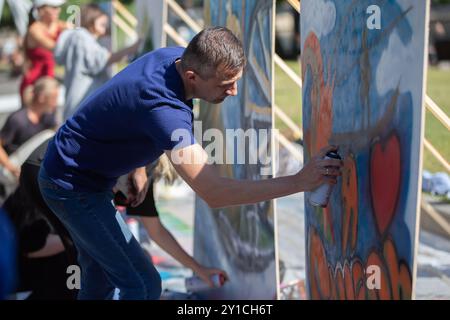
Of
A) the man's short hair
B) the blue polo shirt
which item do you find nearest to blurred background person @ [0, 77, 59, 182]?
the blue polo shirt

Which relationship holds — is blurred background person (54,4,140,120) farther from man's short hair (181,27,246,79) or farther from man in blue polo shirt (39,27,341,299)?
man's short hair (181,27,246,79)

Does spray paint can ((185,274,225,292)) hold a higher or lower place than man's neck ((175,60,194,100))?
lower

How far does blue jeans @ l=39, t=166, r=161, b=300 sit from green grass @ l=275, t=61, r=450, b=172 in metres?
4.28

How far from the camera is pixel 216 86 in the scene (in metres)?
3.17

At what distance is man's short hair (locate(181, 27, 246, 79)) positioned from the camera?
3102 millimetres

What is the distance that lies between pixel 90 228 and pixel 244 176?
1090 millimetres

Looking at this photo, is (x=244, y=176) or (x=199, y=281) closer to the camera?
(x=244, y=176)

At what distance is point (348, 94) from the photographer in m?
3.32

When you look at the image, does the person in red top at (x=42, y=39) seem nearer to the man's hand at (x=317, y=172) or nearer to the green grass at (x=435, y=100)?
the green grass at (x=435, y=100)

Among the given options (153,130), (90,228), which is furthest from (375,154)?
(90,228)

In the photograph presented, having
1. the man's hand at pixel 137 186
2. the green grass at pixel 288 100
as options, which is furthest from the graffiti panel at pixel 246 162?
the green grass at pixel 288 100

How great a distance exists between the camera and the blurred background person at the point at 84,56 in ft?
24.7

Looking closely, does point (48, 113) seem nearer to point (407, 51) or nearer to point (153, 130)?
point (153, 130)

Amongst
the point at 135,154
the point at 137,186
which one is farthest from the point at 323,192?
the point at 137,186
